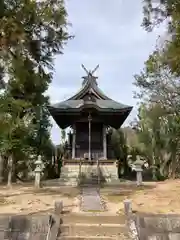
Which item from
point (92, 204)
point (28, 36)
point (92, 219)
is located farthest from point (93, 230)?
point (28, 36)

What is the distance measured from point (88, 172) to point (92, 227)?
42.8 feet

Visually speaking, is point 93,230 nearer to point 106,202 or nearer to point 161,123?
point 106,202

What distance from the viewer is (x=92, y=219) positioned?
9320 millimetres

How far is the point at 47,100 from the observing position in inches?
1105

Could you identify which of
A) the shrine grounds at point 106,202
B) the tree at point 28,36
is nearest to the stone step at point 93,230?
the shrine grounds at point 106,202

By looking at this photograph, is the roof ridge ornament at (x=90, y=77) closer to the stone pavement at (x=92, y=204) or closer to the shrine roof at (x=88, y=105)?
the shrine roof at (x=88, y=105)

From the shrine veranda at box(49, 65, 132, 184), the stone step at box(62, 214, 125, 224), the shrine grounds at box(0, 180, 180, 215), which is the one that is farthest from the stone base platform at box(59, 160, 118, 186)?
the stone step at box(62, 214, 125, 224)

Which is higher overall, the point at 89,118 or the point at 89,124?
the point at 89,118

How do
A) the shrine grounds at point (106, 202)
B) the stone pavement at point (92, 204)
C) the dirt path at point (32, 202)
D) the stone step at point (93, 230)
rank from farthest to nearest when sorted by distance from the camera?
the dirt path at point (32, 202) < the shrine grounds at point (106, 202) < the stone pavement at point (92, 204) < the stone step at point (93, 230)

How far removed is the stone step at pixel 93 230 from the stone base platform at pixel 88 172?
1118 cm

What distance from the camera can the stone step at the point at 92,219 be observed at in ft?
30.0

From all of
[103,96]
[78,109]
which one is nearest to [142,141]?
[103,96]

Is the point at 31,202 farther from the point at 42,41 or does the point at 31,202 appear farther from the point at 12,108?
the point at 42,41

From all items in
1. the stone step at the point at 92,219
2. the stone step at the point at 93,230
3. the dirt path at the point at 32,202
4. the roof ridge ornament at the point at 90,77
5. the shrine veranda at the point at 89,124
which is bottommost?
the stone step at the point at 93,230
